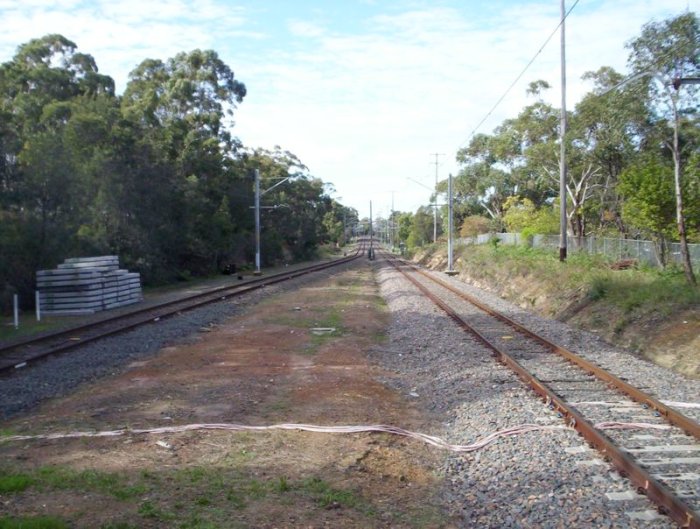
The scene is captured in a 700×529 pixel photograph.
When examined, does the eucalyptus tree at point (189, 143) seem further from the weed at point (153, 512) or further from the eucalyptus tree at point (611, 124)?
the weed at point (153, 512)

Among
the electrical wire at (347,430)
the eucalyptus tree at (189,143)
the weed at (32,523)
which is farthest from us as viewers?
the eucalyptus tree at (189,143)

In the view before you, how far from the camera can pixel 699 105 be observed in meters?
22.7

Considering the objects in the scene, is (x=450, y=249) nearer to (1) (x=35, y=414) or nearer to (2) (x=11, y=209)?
(2) (x=11, y=209)

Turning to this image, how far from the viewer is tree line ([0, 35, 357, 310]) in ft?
78.9

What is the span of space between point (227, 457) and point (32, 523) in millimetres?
2178

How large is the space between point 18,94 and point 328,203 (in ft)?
186

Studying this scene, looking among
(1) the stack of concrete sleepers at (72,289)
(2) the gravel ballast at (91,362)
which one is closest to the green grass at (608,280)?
(2) the gravel ballast at (91,362)

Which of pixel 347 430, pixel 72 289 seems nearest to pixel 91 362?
pixel 347 430

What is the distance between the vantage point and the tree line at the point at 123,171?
24062 millimetres

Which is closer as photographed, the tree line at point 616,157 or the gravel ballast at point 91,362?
the gravel ballast at point 91,362

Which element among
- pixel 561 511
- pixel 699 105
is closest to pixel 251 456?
pixel 561 511

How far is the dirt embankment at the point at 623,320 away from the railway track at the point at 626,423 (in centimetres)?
210

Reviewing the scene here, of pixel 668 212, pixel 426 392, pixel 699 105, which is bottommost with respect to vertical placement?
pixel 426 392

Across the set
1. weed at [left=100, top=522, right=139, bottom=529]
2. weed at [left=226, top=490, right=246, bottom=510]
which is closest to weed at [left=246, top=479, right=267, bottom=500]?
weed at [left=226, top=490, right=246, bottom=510]
